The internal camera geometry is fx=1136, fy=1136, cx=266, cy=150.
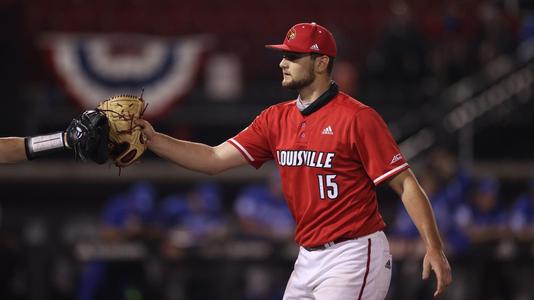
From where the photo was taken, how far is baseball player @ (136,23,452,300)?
5164 millimetres

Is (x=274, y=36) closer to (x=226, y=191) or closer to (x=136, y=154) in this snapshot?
(x=226, y=191)

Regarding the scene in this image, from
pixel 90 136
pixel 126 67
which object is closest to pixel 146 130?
pixel 90 136

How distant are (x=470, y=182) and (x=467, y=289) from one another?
132 cm

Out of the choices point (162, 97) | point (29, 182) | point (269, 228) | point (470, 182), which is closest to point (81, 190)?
point (29, 182)

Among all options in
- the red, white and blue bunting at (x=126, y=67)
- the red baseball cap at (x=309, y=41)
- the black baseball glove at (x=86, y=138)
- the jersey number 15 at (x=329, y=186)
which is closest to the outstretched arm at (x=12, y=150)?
the black baseball glove at (x=86, y=138)

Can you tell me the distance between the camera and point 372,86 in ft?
46.6

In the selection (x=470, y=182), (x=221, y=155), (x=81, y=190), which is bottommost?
(x=81, y=190)

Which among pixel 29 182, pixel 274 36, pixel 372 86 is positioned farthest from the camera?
pixel 274 36

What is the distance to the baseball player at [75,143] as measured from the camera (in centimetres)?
535

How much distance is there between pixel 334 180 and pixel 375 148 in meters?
0.26

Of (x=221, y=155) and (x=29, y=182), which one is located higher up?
(x=221, y=155)

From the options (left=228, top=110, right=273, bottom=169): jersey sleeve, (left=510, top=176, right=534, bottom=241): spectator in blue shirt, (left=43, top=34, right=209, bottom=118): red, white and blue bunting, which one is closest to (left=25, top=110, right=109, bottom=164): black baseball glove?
(left=228, top=110, right=273, bottom=169): jersey sleeve

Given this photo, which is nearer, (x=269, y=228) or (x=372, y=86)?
(x=269, y=228)

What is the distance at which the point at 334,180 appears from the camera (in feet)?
17.3
